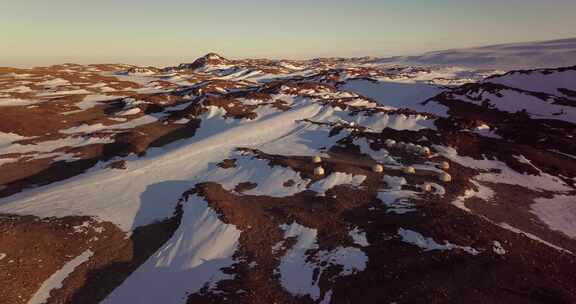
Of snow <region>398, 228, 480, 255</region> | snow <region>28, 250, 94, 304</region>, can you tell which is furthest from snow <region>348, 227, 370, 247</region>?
snow <region>28, 250, 94, 304</region>

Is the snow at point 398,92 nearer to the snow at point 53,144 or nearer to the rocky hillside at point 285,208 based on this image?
the rocky hillside at point 285,208

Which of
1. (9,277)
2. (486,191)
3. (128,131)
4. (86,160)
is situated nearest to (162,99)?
(128,131)

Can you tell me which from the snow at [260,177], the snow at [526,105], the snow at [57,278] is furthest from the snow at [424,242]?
the snow at [526,105]

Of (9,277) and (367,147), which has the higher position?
(367,147)

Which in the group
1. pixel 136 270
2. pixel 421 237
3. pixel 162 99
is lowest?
pixel 136 270

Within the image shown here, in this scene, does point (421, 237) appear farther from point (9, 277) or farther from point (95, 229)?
point (9, 277)

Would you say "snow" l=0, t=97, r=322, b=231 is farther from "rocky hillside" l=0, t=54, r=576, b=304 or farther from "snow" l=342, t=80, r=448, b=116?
"snow" l=342, t=80, r=448, b=116
